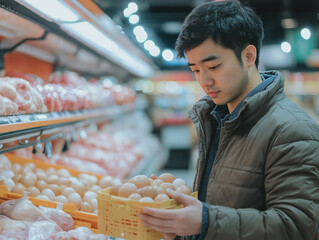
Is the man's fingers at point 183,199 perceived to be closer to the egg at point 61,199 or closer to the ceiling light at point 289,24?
the egg at point 61,199

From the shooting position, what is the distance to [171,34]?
13.0 meters

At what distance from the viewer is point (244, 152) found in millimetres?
1564

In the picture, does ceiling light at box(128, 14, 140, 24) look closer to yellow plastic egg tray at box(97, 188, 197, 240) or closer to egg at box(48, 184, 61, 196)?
egg at box(48, 184, 61, 196)

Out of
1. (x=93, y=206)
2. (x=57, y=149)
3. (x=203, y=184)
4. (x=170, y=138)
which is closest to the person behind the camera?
(x=203, y=184)

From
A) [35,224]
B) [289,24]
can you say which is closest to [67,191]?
[35,224]

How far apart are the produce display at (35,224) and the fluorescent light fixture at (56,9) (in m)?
1.10

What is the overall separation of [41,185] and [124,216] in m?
1.03

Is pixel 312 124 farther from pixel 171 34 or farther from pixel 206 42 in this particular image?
pixel 171 34

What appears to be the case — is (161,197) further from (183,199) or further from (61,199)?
(61,199)

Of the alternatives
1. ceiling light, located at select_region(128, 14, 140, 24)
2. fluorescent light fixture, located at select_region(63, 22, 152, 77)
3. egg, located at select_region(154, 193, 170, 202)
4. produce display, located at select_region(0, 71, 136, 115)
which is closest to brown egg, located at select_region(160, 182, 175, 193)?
egg, located at select_region(154, 193, 170, 202)

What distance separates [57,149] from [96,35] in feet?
3.96

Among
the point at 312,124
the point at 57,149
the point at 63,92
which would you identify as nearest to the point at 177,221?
the point at 312,124

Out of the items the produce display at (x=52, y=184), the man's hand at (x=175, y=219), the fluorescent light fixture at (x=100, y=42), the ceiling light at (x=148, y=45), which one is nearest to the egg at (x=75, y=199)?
the produce display at (x=52, y=184)

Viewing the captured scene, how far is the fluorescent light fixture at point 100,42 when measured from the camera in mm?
2664
